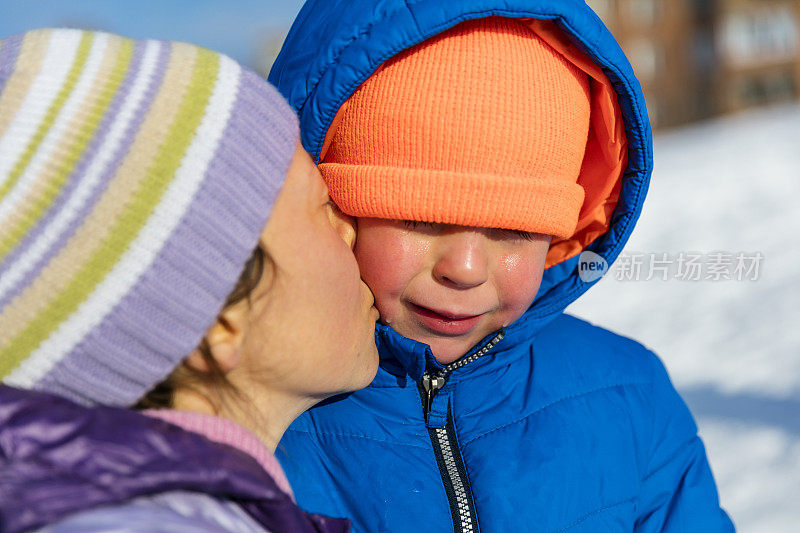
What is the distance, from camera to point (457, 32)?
151cm

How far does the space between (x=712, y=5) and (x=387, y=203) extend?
37.6 metres

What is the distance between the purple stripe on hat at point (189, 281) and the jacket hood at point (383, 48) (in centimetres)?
36

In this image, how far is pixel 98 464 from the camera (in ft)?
3.05

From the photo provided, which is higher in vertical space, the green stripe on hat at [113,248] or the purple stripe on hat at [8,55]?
the purple stripe on hat at [8,55]

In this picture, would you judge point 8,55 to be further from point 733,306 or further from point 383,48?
point 733,306

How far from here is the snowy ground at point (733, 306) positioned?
297 centimetres

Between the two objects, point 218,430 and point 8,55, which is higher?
point 8,55

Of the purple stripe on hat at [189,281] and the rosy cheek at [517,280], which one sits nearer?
the purple stripe on hat at [189,281]

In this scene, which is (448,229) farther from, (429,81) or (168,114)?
(168,114)

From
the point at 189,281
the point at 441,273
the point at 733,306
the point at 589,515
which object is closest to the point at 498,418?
the point at 589,515

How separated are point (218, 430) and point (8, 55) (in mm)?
613

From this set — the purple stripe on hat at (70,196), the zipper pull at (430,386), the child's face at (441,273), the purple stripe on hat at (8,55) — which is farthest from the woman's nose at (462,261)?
the purple stripe on hat at (8,55)

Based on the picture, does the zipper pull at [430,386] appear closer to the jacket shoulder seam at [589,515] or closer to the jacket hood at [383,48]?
the jacket hood at [383,48]

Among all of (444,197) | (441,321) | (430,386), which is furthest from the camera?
(430,386)
